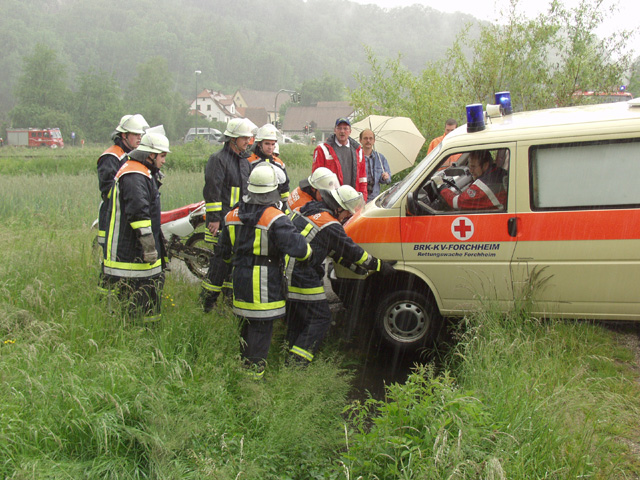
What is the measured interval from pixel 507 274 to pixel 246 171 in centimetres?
294

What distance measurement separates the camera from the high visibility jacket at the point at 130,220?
449 centimetres

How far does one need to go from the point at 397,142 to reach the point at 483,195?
403 cm

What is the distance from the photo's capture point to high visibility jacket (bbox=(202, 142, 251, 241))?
19.3ft

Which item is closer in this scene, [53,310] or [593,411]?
[593,411]

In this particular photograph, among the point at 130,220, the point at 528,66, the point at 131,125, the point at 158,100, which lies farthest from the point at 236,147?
the point at 158,100

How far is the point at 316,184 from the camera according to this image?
4.74m

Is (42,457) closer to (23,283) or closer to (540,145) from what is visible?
(23,283)

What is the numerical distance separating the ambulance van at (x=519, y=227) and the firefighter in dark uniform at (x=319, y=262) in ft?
1.56

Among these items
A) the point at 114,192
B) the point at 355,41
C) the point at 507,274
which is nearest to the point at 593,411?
the point at 507,274

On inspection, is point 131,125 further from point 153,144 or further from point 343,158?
point 343,158

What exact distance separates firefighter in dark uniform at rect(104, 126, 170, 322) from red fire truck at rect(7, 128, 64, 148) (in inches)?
1819

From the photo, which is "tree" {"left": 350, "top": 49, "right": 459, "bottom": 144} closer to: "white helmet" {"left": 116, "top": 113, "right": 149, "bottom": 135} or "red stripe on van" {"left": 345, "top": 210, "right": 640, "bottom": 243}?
"white helmet" {"left": 116, "top": 113, "right": 149, "bottom": 135}

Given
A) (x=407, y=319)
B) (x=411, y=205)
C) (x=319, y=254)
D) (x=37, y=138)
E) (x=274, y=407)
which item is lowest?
(x=274, y=407)

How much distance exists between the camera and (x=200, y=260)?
722cm
